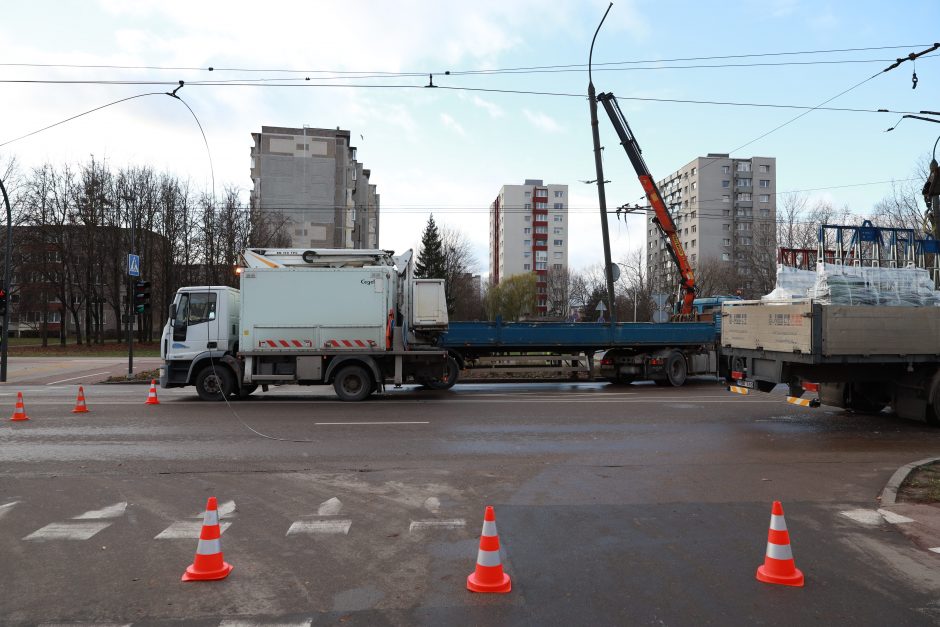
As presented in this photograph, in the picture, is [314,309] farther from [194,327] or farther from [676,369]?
[676,369]

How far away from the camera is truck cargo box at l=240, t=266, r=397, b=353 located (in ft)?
45.6

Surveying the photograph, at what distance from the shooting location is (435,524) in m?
5.50

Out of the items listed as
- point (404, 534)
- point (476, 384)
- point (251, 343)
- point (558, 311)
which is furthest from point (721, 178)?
point (404, 534)

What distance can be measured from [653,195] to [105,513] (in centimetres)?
1833

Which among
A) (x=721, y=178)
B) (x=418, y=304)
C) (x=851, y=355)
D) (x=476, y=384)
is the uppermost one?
(x=721, y=178)

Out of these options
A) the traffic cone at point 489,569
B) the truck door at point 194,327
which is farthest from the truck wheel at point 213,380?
the traffic cone at point 489,569

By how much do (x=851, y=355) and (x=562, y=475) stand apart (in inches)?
228

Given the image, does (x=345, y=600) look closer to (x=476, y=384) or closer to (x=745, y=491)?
(x=745, y=491)

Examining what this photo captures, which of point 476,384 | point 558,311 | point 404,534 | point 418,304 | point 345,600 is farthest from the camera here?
point 558,311

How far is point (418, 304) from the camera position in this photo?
15.2 m

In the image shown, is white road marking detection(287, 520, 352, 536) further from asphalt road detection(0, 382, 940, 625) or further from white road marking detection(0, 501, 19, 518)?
white road marking detection(0, 501, 19, 518)

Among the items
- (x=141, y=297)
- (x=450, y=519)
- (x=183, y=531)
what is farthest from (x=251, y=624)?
(x=141, y=297)

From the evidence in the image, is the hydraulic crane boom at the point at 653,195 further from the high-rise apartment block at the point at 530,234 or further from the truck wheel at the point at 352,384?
the high-rise apartment block at the point at 530,234

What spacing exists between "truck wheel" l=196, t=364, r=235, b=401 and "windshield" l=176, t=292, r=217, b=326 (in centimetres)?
115
